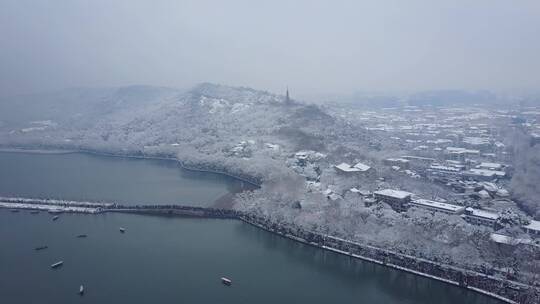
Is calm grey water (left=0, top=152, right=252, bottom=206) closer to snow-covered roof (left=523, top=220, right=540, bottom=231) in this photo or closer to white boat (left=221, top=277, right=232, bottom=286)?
white boat (left=221, top=277, right=232, bottom=286)

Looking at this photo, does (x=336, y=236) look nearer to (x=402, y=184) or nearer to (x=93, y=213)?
(x=402, y=184)

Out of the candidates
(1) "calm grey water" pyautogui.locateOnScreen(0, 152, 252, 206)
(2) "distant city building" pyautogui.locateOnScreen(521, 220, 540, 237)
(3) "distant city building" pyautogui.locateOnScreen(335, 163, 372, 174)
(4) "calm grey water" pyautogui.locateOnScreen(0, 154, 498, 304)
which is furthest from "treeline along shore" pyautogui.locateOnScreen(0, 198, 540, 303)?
(3) "distant city building" pyautogui.locateOnScreen(335, 163, 372, 174)

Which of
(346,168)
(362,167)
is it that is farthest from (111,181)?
(362,167)

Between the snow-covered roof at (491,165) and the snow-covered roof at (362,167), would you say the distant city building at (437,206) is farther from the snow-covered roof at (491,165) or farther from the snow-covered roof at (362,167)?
the snow-covered roof at (491,165)

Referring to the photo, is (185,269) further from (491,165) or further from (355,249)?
(491,165)

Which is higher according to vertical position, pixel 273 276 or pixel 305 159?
pixel 305 159

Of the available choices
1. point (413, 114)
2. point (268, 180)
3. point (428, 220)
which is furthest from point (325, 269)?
point (413, 114)

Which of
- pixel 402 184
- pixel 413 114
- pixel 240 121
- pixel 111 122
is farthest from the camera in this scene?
pixel 413 114
